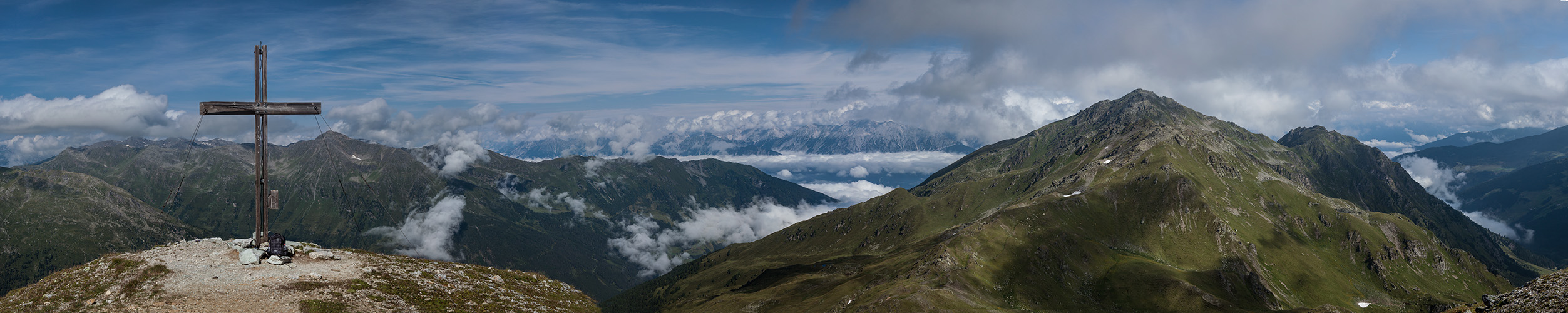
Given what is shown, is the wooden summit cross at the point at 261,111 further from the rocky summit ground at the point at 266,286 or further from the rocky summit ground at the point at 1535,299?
the rocky summit ground at the point at 1535,299

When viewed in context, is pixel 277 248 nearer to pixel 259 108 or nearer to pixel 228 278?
pixel 228 278

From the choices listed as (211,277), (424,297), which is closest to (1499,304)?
(424,297)

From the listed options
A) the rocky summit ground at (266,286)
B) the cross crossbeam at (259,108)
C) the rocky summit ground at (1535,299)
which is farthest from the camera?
the rocky summit ground at (1535,299)

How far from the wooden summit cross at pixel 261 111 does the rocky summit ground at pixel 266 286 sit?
2742mm

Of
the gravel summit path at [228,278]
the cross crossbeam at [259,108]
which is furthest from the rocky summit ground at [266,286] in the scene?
the cross crossbeam at [259,108]

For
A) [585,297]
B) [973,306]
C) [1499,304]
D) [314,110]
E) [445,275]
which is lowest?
[973,306]

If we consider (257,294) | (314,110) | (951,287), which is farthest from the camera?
(951,287)

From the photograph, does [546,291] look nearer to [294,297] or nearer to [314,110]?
[294,297]

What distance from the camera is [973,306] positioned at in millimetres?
182750

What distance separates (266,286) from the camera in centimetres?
3114

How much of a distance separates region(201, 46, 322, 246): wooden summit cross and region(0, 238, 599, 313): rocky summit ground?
9.00ft

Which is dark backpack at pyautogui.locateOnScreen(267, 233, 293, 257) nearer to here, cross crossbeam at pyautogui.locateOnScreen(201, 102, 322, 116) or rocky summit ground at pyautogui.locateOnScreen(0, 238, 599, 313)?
rocky summit ground at pyautogui.locateOnScreen(0, 238, 599, 313)

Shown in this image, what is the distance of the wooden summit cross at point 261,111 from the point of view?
35.4 metres

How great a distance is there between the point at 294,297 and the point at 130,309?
568cm
